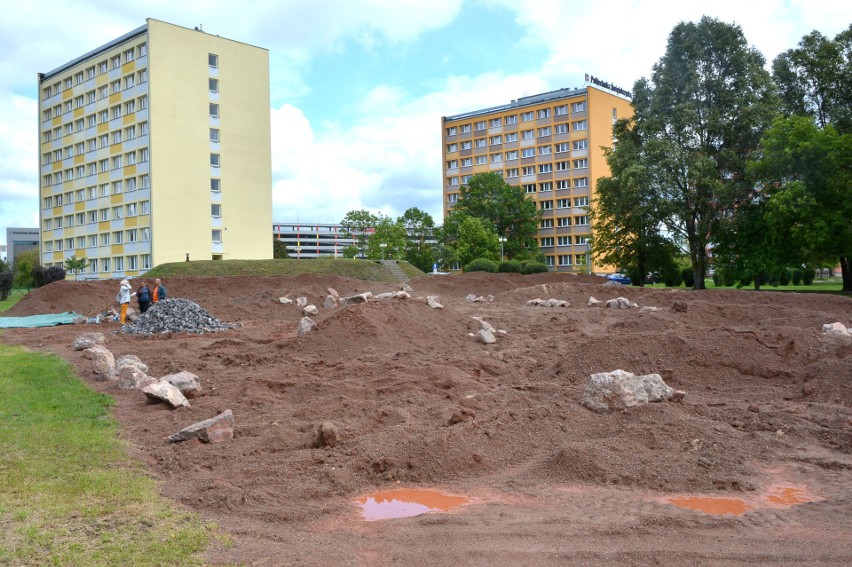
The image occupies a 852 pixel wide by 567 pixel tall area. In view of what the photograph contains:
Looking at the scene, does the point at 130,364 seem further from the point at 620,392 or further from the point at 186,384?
the point at 620,392

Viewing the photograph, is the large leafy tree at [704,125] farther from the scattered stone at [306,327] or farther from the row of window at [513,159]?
the row of window at [513,159]

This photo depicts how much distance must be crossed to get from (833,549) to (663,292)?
22.6 meters

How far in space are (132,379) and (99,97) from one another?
205ft

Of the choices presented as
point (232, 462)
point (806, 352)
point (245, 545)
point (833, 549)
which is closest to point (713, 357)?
point (806, 352)

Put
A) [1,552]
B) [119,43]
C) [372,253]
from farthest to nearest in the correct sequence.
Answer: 1. [372,253]
2. [119,43]
3. [1,552]

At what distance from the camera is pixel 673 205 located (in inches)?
1432

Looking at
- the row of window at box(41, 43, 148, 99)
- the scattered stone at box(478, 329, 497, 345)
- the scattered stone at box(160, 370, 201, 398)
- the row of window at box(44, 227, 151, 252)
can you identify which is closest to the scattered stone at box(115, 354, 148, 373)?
the scattered stone at box(160, 370, 201, 398)

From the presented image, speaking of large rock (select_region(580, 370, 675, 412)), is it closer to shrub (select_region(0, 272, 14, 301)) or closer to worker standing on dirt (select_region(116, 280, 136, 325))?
worker standing on dirt (select_region(116, 280, 136, 325))

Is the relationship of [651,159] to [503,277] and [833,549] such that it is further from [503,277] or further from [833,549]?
[833,549]

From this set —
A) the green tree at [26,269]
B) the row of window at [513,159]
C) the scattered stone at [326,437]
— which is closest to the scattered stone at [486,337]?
the scattered stone at [326,437]

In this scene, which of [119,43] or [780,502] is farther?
[119,43]

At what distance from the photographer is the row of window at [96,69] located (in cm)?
5953

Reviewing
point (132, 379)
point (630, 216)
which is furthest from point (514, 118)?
point (132, 379)

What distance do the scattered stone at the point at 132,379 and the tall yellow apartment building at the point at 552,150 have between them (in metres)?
73.4
